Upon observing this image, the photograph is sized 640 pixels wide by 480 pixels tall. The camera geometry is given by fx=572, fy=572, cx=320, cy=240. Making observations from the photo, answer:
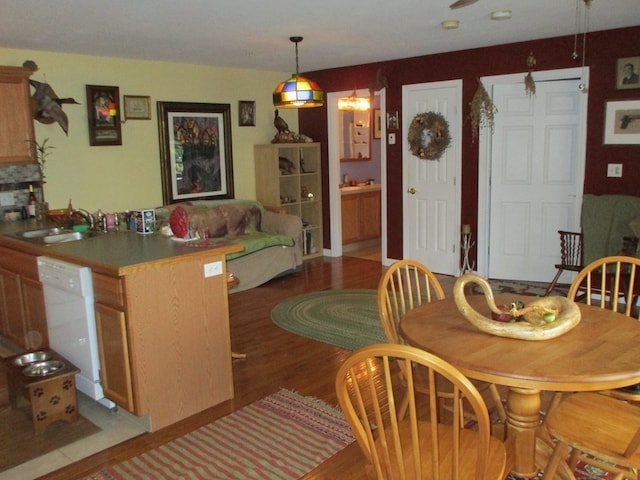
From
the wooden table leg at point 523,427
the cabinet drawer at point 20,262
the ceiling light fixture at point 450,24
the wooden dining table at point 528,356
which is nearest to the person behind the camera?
the wooden dining table at point 528,356

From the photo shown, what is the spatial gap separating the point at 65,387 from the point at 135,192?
10.9ft

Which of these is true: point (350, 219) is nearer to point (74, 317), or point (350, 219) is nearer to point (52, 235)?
point (52, 235)

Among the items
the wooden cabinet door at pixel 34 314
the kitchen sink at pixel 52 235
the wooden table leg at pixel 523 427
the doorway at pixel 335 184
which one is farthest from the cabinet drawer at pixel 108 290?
the doorway at pixel 335 184

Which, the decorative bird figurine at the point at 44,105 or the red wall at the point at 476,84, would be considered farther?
the decorative bird figurine at the point at 44,105

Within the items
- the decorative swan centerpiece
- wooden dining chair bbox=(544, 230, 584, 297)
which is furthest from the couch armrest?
the decorative swan centerpiece

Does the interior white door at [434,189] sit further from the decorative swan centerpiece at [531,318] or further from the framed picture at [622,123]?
the decorative swan centerpiece at [531,318]

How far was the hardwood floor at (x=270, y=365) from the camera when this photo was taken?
2707 mm

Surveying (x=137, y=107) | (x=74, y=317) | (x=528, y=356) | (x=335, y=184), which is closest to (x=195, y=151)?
(x=137, y=107)

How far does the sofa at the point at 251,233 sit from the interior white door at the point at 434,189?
4.33 ft

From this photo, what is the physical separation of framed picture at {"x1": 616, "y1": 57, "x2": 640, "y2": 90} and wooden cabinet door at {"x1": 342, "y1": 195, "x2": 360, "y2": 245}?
357 cm

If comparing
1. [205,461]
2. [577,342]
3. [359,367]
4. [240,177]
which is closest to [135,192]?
[240,177]

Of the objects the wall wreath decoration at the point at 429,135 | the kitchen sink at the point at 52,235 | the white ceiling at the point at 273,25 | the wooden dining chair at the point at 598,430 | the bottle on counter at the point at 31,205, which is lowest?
the wooden dining chair at the point at 598,430

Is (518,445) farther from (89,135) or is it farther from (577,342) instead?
(89,135)

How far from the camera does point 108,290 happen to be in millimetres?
2941
